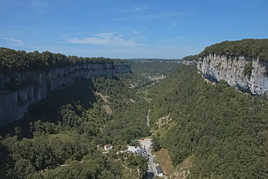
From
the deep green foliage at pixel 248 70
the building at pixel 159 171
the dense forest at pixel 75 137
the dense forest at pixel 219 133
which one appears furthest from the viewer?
the deep green foliage at pixel 248 70

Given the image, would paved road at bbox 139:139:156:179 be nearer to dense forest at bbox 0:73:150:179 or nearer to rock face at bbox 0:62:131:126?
dense forest at bbox 0:73:150:179

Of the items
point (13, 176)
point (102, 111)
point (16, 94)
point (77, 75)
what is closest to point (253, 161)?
point (13, 176)

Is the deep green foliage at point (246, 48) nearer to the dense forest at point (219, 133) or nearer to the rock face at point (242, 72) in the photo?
the rock face at point (242, 72)

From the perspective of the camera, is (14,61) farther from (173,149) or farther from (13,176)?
(173,149)

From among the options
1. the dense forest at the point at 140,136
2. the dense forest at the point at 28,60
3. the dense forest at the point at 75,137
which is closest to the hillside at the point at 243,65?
the dense forest at the point at 140,136

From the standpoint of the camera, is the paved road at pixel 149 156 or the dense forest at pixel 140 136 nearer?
the dense forest at pixel 140 136

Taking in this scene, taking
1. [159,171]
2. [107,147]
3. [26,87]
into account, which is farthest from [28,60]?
[159,171]

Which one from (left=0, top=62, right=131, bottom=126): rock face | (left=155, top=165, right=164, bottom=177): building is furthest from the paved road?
(left=0, top=62, right=131, bottom=126): rock face

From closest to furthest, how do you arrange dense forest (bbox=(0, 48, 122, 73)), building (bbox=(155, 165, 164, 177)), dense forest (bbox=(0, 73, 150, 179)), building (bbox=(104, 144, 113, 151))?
1. dense forest (bbox=(0, 73, 150, 179))
2. building (bbox=(155, 165, 164, 177))
3. dense forest (bbox=(0, 48, 122, 73))
4. building (bbox=(104, 144, 113, 151))
